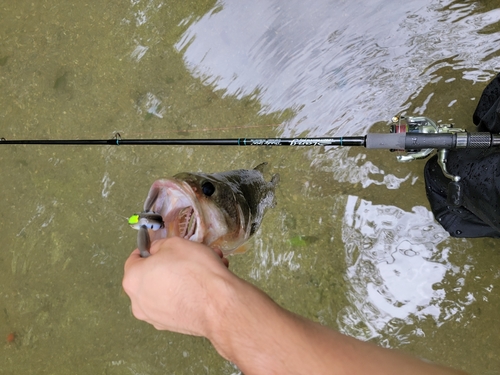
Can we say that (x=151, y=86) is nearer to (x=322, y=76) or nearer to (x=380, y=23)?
(x=322, y=76)

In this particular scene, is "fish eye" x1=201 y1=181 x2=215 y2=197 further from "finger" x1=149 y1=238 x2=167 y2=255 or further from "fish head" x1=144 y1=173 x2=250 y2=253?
"finger" x1=149 y1=238 x2=167 y2=255

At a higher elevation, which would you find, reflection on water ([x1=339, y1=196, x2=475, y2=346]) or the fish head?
the fish head

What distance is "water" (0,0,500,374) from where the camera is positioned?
250 cm

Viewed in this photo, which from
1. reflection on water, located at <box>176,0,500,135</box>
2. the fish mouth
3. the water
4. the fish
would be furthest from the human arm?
reflection on water, located at <box>176,0,500,135</box>

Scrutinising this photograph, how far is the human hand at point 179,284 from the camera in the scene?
108cm

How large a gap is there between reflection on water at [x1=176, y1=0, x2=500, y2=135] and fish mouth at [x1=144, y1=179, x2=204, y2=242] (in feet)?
4.28

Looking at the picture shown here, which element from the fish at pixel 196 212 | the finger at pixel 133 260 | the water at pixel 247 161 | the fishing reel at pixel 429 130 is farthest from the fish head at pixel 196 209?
the water at pixel 247 161

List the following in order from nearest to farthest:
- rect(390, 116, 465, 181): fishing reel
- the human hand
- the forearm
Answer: the forearm < the human hand < rect(390, 116, 465, 181): fishing reel

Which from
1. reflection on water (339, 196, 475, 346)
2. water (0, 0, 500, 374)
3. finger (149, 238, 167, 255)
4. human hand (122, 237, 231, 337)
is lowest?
reflection on water (339, 196, 475, 346)

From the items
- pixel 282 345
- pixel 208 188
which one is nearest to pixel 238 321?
pixel 282 345

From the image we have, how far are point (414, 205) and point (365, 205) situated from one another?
1.01 feet

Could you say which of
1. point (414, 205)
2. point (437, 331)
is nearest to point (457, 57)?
point (414, 205)

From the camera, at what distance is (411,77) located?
8.43ft

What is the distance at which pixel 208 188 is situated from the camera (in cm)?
169
